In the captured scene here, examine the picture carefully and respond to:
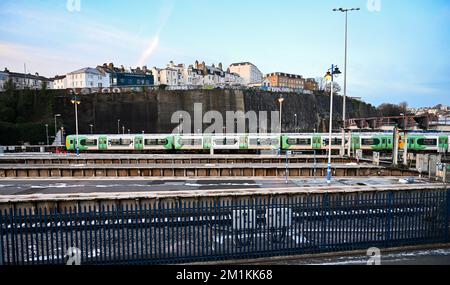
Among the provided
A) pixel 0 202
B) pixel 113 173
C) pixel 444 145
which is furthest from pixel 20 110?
pixel 444 145

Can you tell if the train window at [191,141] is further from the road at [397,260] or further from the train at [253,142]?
the road at [397,260]

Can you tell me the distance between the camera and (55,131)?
60219 mm

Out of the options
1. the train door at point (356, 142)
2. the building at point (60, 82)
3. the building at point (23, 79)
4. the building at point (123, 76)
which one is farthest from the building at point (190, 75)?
the train door at point (356, 142)

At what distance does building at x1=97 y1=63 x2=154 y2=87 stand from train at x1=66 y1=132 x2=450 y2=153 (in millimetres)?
64193

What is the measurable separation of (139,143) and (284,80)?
106 metres

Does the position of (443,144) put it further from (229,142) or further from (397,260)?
(397,260)

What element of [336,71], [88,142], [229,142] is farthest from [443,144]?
[88,142]

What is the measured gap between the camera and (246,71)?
135 m

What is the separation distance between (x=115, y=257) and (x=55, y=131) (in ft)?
211

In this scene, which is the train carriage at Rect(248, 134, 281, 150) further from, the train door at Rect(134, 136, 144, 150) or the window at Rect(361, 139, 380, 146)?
the train door at Rect(134, 136, 144, 150)

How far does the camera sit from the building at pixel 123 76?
98.7 meters

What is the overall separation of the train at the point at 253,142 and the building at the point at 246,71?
99463mm
